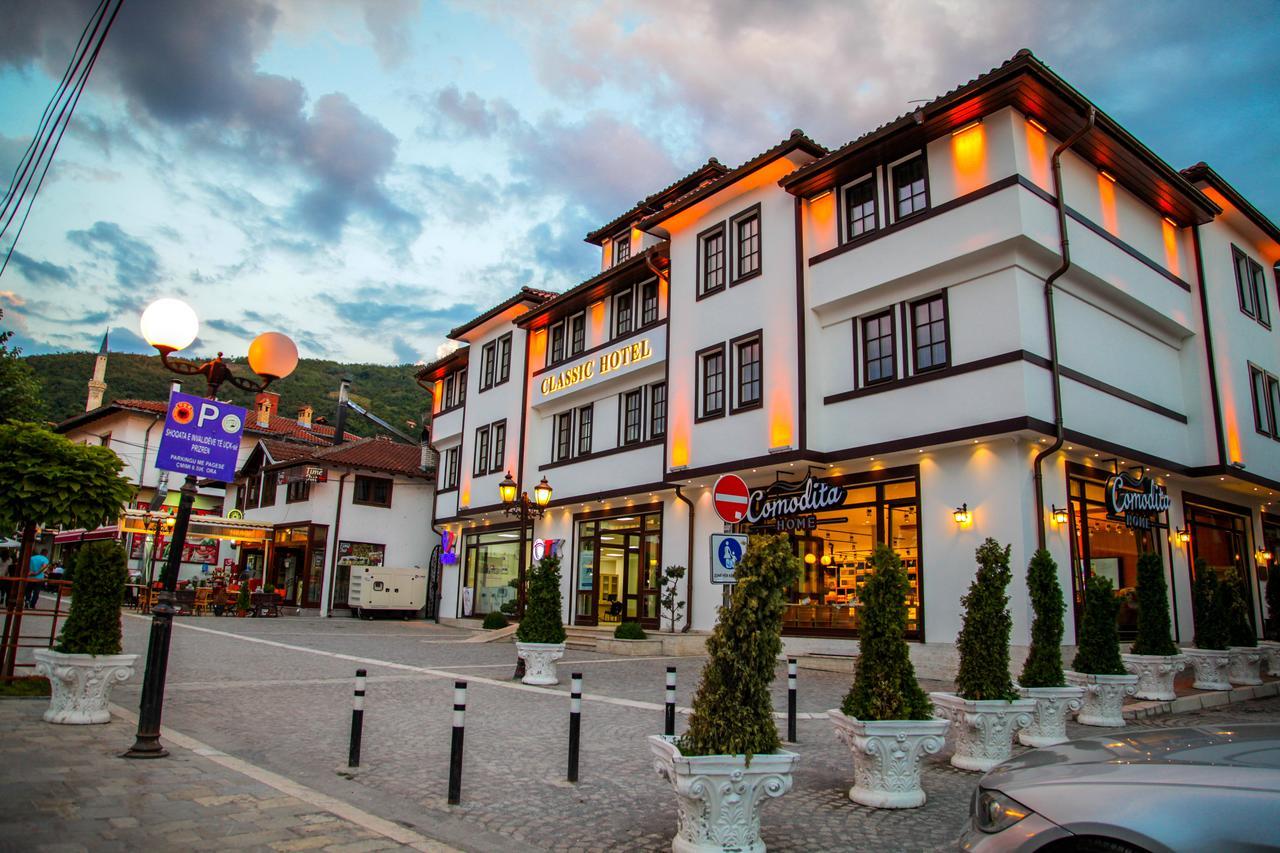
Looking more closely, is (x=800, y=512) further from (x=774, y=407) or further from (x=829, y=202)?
(x=829, y=202)

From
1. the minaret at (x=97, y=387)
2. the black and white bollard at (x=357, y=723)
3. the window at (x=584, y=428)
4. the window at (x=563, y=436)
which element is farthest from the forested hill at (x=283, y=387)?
the black and white bollard at (x=357, y=723)

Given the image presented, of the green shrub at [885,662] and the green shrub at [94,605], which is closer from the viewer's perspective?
the green shrub at [885,662]

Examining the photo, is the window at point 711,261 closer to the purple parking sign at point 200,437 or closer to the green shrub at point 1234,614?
the green shrub at point 1234,614

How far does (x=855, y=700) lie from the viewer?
7.09 metres

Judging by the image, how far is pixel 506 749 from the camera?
8.76 meters

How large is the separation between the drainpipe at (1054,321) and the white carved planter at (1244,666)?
3.95 meters

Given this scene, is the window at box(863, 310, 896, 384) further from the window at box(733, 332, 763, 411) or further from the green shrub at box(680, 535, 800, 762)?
the green shrub at box(680, 535, 800, 762)

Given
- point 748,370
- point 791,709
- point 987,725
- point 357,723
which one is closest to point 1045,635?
point 987,725

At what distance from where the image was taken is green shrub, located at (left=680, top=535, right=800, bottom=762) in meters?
5.34

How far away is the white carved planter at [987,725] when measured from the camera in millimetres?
7879

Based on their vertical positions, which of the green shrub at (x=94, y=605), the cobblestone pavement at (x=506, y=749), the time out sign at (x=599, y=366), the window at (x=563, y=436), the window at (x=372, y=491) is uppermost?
the time out sign at (x=599, y=366)

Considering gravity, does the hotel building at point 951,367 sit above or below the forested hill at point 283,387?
below

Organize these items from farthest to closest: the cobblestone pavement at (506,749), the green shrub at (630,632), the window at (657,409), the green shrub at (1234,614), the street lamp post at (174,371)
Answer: the window at (657,409) < the green shrub at (630,632) < the green shrub at (1234,614) < the street lamp post at (174,371) < the cobblestone pavement at (506,749)

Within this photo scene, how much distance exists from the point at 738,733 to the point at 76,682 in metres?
7.25
